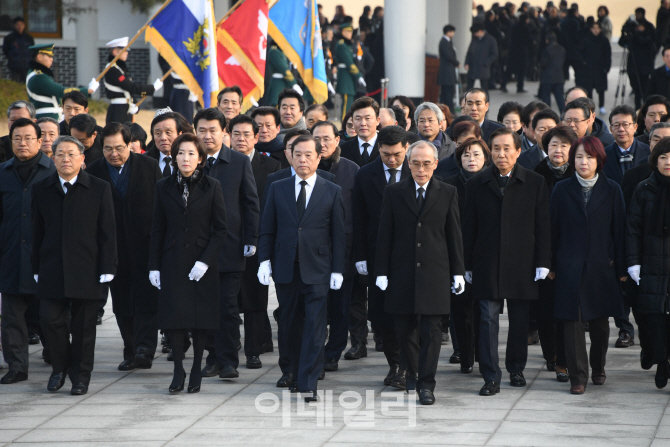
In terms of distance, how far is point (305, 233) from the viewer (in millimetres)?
7473

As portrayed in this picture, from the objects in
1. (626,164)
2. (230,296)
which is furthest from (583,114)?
(230,296)

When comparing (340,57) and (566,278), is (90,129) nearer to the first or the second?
(566,278)

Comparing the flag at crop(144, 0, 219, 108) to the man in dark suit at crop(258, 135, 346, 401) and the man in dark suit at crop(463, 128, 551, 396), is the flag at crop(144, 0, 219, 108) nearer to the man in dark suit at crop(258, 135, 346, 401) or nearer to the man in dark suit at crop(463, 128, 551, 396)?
the man in dark suit at crop(258, 135, 346, 401)

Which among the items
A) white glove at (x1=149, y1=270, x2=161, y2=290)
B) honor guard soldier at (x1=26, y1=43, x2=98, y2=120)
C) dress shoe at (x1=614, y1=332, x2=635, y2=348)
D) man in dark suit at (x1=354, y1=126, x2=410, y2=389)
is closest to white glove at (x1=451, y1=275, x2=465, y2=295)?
man in dark suit at (x1=354, y1=126, x2=410, y2=389)

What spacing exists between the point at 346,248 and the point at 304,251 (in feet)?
2.89

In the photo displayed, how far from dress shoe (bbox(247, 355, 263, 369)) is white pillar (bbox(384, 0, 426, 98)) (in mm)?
13269

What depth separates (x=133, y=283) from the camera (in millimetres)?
8312

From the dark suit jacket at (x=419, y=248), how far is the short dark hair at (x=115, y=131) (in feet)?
7.72

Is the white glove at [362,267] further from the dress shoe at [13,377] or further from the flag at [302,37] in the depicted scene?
the flag at [302,37]

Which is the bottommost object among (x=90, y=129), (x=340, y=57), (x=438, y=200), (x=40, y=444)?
(x=40, y=444)

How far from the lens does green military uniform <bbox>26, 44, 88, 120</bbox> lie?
520 inches

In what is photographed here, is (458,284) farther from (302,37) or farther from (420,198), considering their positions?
(302,37)

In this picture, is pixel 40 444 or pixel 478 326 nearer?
pixel 40 444

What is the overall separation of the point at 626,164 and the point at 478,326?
225 cm
